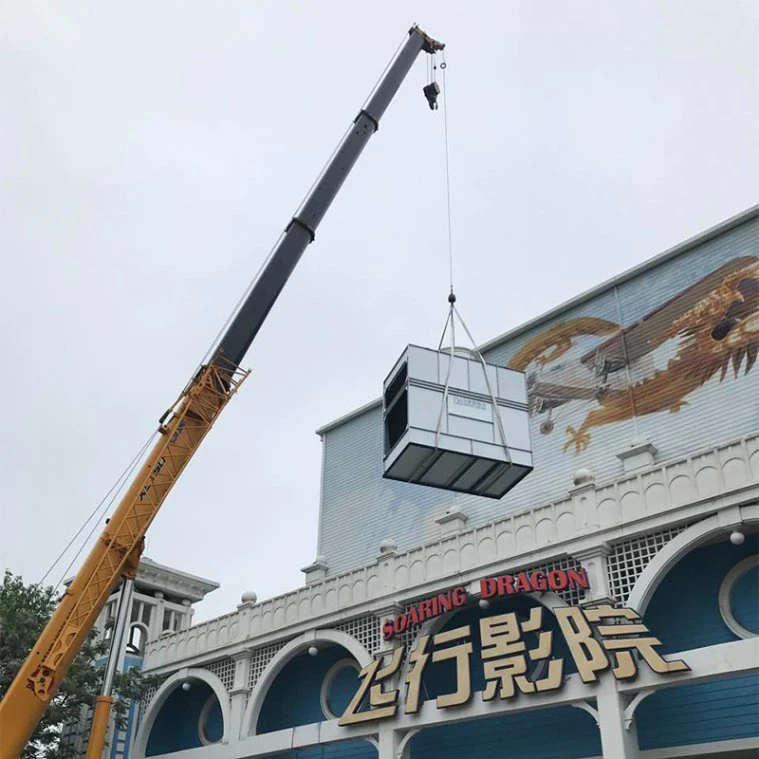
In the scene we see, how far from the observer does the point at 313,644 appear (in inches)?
1078

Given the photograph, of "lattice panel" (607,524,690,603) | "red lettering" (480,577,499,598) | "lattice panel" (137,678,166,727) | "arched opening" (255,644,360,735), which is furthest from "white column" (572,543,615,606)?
"lattice panel" (137,678,166,727)

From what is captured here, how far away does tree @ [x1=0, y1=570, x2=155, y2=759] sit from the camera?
27.0m

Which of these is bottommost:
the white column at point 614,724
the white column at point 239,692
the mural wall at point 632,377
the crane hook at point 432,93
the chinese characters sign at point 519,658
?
the white column at point 614,724

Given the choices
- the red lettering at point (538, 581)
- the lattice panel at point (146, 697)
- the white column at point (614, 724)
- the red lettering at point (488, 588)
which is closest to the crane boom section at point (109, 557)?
the red lettering at point (488, 588)

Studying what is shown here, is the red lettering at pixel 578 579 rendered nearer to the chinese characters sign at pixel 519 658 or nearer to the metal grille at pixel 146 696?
the chinese characters sign at pixel 519 658

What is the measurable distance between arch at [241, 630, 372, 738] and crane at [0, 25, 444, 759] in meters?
7.24

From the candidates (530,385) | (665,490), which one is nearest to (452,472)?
(665,490)

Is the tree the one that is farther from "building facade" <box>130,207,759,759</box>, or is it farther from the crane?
the crane

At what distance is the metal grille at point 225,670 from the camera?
96.7 ft

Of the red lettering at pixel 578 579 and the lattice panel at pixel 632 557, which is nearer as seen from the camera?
the lattice panel at pixel 632 557

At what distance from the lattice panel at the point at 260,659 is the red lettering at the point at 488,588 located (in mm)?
8137

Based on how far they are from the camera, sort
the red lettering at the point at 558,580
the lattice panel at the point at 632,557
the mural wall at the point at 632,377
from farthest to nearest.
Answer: the mural wall at the point at 632,377, the red lettering at the point at 558,580, the lattice panel at the point at 632,557

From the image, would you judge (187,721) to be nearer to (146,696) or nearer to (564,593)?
(146,696)

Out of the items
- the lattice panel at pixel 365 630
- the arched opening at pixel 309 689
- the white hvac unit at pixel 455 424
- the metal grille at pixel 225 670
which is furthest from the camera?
the metal grille at pixel 225 670
